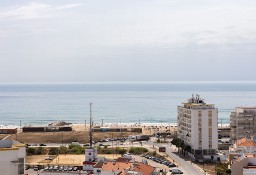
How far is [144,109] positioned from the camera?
493 ft

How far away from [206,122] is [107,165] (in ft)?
77.2

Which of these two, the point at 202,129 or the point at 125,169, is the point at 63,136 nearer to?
the point at 202,129

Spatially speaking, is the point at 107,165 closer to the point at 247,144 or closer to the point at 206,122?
the point at 247,144

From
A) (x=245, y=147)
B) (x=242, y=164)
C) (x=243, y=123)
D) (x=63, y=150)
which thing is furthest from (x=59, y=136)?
(x=242, y=164)

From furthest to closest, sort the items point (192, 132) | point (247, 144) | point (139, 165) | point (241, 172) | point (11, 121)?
1. point (11, 121)
2. point (192, 132)
3. point (247, 144)
4. point (139, 165)
5. point (241, 172)

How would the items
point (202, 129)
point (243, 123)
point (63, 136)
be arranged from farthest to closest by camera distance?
point (63, 136)
point (243, 123)
point (202, 129)

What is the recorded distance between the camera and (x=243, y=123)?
224ft

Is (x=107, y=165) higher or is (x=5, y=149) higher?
(x=5, y=149)

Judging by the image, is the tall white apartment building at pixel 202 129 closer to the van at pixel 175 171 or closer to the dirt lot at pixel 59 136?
the van at pixel 175 171

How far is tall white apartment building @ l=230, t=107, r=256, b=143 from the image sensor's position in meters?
67.2

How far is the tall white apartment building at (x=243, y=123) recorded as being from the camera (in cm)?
6725

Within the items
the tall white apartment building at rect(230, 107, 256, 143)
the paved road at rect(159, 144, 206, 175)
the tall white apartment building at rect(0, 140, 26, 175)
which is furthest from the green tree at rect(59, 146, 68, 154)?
the tall white apartment building at rect(0, 140, 26, 175)

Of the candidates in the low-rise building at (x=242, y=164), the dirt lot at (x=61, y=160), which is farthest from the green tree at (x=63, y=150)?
the low-rise building at (x=242, y=164)

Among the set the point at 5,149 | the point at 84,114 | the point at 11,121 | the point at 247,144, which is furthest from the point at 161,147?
the point at 84,114
